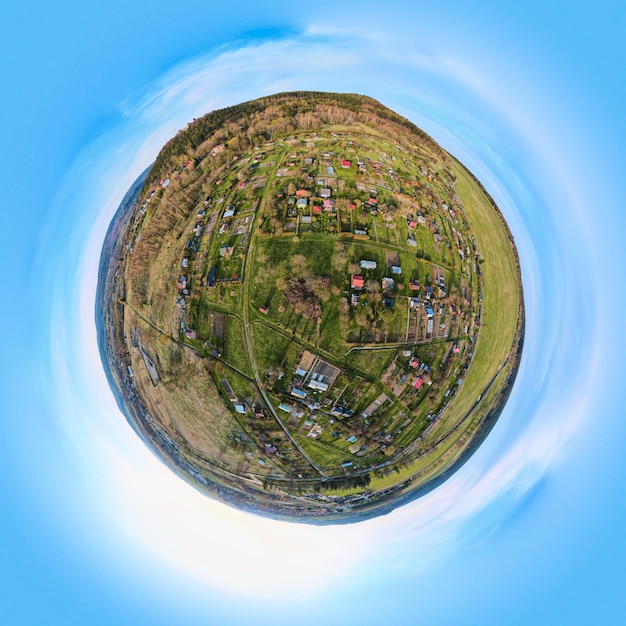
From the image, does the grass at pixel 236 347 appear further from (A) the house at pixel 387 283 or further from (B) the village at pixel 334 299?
(A) the house at pixel 387 283

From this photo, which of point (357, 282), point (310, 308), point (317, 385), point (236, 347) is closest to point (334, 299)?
point (310, 308)

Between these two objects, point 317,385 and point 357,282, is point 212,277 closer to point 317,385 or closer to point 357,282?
point 357,282

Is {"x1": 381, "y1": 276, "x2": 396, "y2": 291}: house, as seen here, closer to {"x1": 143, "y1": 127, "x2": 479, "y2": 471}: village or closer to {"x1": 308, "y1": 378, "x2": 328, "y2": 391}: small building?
{"x1": 143, "y1": 127, "x2": 479, "y2": 471}: village

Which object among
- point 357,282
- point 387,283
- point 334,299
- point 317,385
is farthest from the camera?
point 317,385

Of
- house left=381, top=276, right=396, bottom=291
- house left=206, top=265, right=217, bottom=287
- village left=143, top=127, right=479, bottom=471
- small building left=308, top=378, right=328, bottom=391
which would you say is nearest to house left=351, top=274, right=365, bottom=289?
village left=143, top=127, right=479, bottom=471

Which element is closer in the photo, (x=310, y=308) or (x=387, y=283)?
(x=310, y=308)
